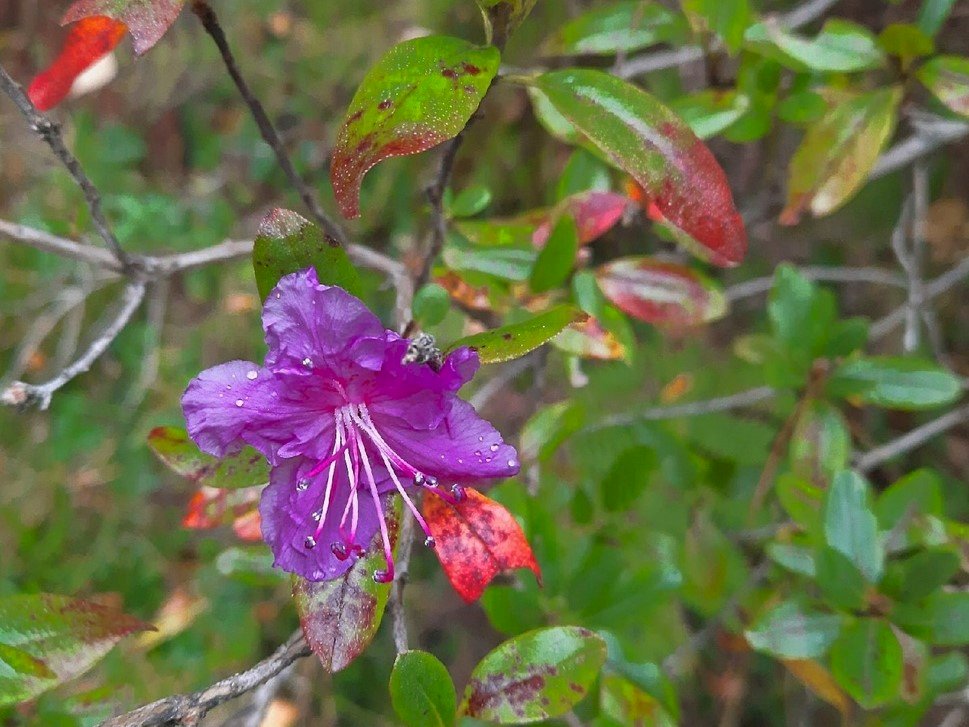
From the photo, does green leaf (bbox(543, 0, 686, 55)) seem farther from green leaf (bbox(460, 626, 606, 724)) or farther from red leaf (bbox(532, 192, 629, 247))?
green leaf (bbox(460, 626, 606, 724))

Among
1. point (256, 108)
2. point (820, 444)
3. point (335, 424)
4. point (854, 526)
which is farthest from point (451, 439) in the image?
point (820, 444)

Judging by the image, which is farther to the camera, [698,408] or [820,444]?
[698,408]

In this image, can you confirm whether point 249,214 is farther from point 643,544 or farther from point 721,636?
point 721,636

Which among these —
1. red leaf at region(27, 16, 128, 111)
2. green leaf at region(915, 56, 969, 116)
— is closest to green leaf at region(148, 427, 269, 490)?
red leaf at region(27, 16, 128, 111)

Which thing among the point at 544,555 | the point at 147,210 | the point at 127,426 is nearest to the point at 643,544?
the point at 544,555

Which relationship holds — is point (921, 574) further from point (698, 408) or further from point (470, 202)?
point (470, 202)
